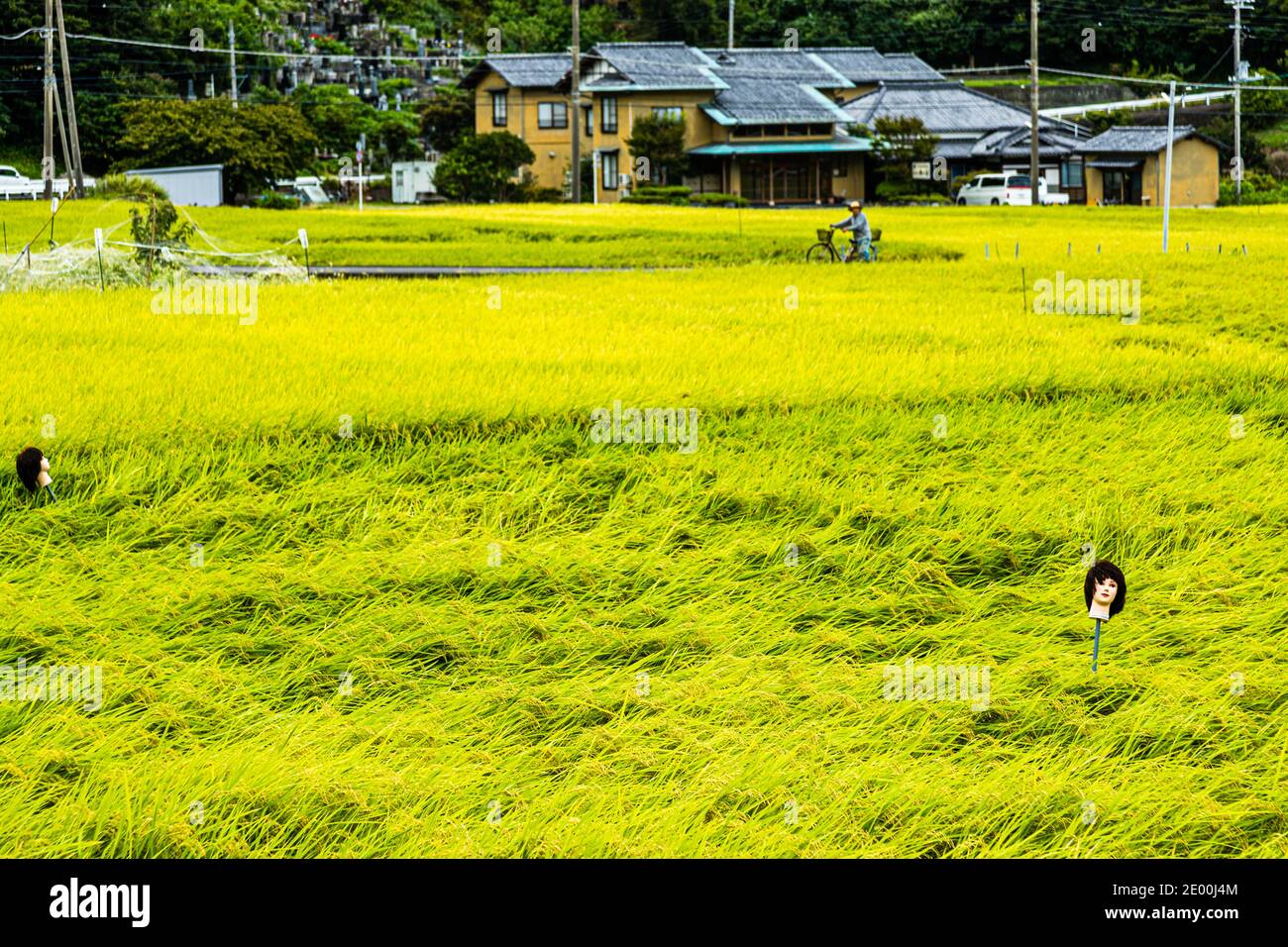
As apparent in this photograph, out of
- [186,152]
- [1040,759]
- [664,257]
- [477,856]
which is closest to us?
[477,856]

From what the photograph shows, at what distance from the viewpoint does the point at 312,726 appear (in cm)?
569

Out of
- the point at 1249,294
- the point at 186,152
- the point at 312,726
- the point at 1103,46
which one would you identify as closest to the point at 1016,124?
the point at 1103,46

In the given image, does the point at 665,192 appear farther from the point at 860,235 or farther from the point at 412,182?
the point at 860,235

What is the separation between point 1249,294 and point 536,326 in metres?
8.73

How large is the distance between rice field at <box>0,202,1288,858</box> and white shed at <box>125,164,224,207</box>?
31.9 meters

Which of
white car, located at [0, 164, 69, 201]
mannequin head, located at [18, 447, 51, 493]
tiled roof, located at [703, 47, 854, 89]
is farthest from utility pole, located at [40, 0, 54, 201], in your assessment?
mannequin head, located at [18, 447, 51, 493]

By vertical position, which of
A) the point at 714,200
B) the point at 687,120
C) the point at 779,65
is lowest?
the point at 714,200

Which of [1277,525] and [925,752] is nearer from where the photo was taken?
[925,752]

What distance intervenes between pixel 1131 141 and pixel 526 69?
22.8m

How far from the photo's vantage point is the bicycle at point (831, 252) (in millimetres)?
22359

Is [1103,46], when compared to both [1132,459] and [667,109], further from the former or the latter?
[1132,459]

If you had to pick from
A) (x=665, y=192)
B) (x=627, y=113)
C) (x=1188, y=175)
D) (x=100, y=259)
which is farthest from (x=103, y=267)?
(x=1188, y=175)

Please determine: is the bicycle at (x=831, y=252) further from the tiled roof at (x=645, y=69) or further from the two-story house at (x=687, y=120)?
the tiled roof at (x=645, y=69)

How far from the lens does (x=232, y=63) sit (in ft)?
174
